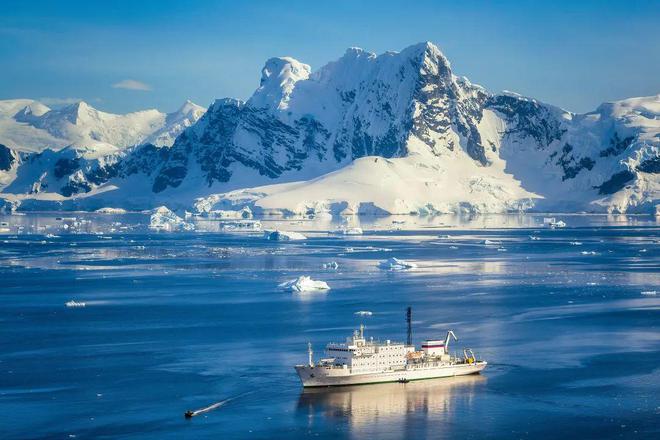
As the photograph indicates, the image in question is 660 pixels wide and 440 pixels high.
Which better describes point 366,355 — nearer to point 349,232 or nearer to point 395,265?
point 395,265

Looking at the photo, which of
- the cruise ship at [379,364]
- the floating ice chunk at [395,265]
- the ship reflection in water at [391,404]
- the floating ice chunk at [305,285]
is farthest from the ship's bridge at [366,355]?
the floating ice chunk at [395,265]

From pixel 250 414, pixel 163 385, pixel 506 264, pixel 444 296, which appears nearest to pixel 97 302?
pixel 444 296

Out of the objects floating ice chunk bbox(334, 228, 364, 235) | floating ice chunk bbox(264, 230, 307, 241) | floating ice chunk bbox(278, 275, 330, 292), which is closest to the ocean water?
floating ice chunk bbox(278, 275, 330, 292)

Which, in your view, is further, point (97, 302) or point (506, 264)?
point (506, 264)

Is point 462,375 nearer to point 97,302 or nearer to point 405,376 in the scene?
point 405,376

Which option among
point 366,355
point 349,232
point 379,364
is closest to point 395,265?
point 379,364

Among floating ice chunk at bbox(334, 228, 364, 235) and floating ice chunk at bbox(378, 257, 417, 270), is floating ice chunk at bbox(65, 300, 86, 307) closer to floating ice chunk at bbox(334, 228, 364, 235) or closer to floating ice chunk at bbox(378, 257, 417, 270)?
floating ice chunk at bbox(378, 257, 417, 270)

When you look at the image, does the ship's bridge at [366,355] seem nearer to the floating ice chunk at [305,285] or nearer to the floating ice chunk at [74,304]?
the floating ice chunk at [74,304]

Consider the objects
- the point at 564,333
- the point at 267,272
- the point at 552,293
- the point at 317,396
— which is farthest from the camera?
the point at 267,272
